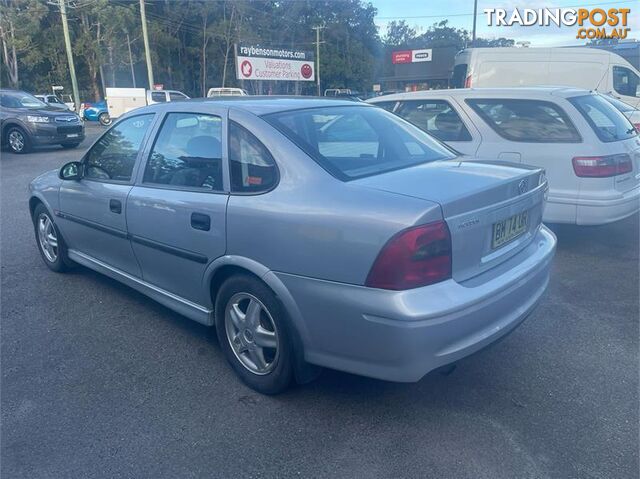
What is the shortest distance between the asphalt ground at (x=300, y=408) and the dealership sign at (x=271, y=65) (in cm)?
2971

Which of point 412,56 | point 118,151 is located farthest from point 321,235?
point 412,56

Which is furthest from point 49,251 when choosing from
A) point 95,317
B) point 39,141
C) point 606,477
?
point 39,141

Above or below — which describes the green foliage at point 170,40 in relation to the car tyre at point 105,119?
A: above

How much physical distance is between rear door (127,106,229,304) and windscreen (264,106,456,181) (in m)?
0.48

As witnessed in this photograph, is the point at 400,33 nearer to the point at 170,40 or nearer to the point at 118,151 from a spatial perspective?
the point at 170,40

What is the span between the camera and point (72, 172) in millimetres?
4234

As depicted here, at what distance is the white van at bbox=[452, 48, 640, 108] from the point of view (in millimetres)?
13359

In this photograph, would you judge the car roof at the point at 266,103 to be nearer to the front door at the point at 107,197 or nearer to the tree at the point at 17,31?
the front door at the point at 107,197

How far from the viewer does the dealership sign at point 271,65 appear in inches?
1265

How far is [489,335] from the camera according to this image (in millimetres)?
2555

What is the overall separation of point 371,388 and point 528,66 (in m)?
12.8

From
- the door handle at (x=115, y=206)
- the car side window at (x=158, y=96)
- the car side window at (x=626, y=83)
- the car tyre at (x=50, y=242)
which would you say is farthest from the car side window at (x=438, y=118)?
the car side window at (x=158, y=96)

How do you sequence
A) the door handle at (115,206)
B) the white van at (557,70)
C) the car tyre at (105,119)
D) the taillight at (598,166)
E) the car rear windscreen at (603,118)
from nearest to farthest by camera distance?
the door handle at (115,206), the taillight at (598,166), the car rear windscreen at (603,118), the white van at (557,70), the car tyre at (105,119)

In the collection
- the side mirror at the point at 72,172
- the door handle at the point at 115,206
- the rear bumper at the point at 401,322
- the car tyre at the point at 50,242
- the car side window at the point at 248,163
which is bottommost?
the car tyre at the point at 50,242
